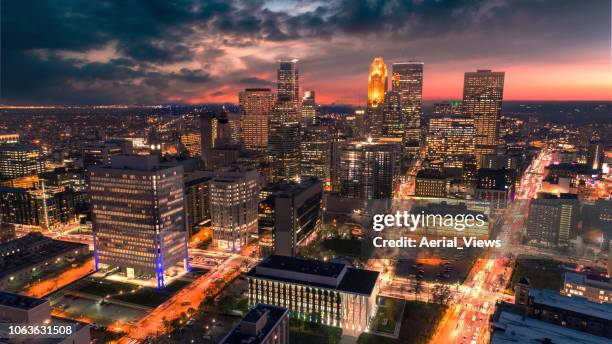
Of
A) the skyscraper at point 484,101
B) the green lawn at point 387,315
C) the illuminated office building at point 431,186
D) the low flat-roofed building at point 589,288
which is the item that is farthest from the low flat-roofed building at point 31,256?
the skyscraper at point 484,101

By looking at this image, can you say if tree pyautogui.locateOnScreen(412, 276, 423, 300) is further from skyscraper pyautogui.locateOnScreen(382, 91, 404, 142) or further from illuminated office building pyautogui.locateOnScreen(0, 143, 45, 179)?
skyscraper pyautogui.locateOnScreen(382, 91, 404, 142)

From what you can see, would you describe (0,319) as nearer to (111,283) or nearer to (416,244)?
(111,283)

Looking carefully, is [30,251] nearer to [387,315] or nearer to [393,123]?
[387,315]

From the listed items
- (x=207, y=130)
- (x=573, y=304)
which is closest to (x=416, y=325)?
(x=573, y=304)

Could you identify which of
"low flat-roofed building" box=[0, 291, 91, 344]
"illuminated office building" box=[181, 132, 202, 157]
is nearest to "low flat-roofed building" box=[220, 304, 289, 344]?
"low flat-roofed building" box=[0, 291, 91, 344]

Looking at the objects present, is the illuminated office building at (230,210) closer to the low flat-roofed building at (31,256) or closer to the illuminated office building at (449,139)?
the low flat-roofed building at (31,256)

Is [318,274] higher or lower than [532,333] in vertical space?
higher
